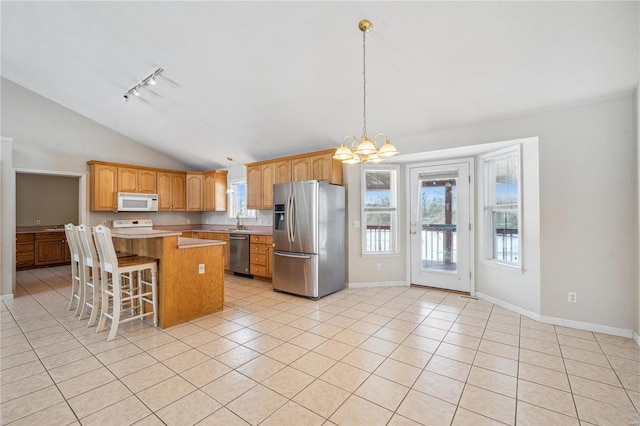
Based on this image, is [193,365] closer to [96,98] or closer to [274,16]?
[274,16]

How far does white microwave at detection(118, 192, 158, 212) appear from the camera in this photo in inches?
240

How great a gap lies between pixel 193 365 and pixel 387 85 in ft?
11.2

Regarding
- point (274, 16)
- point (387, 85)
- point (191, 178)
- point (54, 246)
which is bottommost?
point (54, 246)

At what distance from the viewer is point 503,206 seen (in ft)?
12.6

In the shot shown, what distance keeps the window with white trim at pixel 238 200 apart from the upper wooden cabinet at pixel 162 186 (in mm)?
194

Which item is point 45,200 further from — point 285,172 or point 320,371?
point 320,371

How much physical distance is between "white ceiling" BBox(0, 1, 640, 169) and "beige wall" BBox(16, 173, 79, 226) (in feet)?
10.00

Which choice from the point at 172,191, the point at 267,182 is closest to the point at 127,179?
the point at 172,191

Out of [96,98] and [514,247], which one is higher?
[96,98]

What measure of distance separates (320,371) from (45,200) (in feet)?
28.3

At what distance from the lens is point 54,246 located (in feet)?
21.8

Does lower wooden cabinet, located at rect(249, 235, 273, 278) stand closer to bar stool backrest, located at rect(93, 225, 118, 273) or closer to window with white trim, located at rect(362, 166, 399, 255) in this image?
window with white trim, located at rect(362, 166, 399, 255)

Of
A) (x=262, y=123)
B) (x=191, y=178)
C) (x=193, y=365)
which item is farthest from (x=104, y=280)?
(x=191, y=178)

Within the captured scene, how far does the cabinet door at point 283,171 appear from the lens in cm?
522
